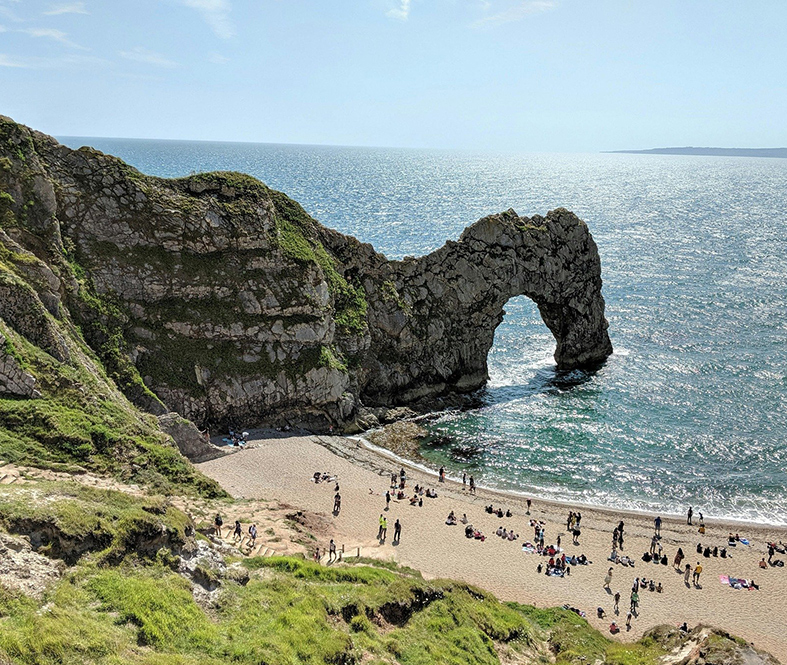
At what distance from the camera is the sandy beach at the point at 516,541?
31875 mm

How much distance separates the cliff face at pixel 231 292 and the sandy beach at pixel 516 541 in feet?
22.2

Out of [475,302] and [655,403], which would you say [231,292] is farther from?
[655,403]

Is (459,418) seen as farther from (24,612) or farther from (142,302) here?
(24,612)

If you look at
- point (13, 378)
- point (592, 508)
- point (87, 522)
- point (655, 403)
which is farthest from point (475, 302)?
point (87, 522)

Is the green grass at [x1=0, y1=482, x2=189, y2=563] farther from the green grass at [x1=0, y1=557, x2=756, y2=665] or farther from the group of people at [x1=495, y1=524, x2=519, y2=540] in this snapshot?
the group of people at [x1=495, y1=524, x2=519, y2=540]

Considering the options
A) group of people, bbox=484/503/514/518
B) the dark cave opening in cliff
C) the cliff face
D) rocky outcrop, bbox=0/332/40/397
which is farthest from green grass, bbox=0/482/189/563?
the dark cave opening in cliff

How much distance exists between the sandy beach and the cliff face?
6.77m

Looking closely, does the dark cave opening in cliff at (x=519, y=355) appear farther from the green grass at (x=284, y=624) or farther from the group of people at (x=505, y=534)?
the green grass at (x=284, y=624)

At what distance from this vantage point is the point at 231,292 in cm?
4994

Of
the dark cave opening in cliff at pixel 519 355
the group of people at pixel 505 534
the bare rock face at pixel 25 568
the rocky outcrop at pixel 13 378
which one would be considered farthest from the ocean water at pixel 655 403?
the bare rock face at pixel 25 568

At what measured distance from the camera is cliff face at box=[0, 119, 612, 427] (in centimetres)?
4275

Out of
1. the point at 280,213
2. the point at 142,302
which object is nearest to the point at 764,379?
the point at 280,213

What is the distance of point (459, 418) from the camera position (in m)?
56.5

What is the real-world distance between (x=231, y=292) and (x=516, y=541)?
30078 mm
